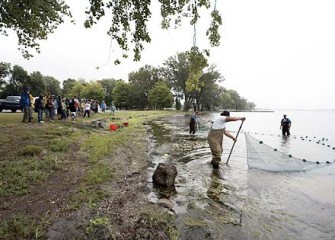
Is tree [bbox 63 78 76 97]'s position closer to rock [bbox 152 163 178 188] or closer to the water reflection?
the water reflection

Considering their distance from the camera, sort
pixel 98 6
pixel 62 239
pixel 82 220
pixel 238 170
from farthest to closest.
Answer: pixel 238 170
pixel 98 6
pixel 82 220
pixel 62 239

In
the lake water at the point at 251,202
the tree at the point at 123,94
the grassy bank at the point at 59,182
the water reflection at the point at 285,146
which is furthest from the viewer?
the tree at the point at 123,94

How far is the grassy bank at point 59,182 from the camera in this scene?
232 inches

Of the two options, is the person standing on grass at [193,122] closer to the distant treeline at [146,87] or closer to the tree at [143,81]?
the distant treeline at [146,87]

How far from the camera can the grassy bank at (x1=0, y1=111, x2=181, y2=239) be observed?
5883 millimetres

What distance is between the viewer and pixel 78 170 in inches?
394

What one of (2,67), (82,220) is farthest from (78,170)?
(2,67)

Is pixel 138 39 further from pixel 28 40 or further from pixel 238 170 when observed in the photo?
pixel 28 40

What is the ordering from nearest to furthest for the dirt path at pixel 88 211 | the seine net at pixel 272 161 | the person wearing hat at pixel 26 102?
the dirt path at pixel 88 211
the seine net at pixel 272 161
the person wearing hat at pixel 26 102

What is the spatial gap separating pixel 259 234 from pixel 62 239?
4.35m

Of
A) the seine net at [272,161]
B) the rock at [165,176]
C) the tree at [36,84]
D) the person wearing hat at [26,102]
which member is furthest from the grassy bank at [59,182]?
the tree at [36,84]

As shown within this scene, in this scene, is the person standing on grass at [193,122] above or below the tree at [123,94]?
below

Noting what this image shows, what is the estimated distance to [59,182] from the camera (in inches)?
336

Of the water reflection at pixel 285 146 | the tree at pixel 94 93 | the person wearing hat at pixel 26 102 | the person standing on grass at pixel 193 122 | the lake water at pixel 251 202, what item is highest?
the tree at pixel 94 93
